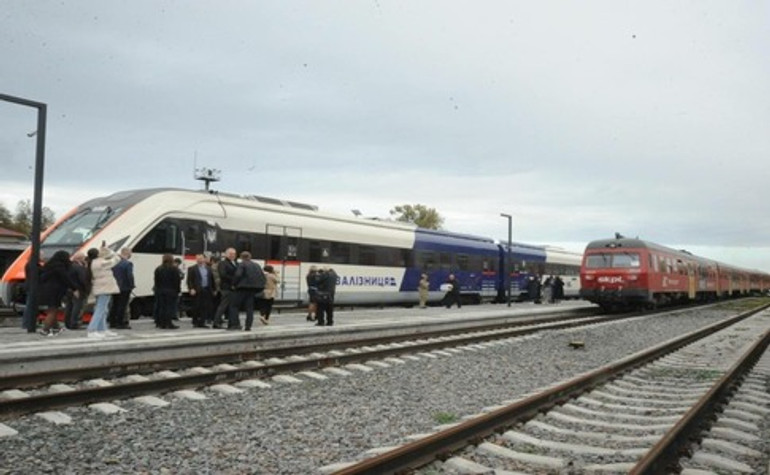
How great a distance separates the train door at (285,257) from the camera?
62.6ft

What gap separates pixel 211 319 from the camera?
15.0m

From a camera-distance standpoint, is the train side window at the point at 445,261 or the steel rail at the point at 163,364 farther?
the train side window at the point at 445,261

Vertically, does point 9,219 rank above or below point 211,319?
above

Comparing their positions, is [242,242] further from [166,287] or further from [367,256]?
[367,256]

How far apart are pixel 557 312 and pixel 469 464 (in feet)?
70.5

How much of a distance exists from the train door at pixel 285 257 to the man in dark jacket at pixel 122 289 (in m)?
6.14

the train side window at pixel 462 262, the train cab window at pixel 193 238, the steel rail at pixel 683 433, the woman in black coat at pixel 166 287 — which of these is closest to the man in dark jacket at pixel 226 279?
the woman in black coat at pixel 166 287

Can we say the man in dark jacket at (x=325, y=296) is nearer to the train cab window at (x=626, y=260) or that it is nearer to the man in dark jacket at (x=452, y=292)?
the man in dark jacket at (x=452, y=292)

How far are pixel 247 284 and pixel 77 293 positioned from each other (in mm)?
3293

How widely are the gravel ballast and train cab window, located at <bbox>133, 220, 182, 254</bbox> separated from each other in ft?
25.5

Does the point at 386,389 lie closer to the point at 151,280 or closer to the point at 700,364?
the point at 700,364

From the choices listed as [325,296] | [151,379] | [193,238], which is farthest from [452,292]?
[151,379]

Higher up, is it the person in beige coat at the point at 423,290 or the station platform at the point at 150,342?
the person in beige coat at the point at 423,290

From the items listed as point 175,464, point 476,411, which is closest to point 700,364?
point 476,411
